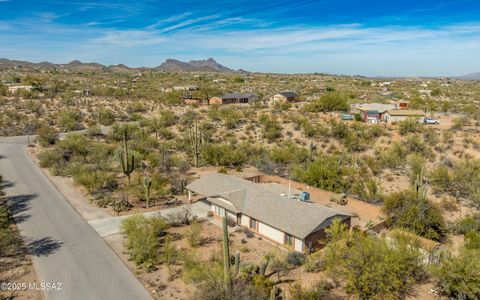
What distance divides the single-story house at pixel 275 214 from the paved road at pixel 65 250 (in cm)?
756

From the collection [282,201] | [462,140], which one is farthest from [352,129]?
[282,201]

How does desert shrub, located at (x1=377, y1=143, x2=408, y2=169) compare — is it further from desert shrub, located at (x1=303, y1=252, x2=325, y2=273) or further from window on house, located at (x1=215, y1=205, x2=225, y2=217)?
desert shrub, located at (x1=303, y1=252, x2=325, y2=273)

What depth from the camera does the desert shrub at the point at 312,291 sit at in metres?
14.2

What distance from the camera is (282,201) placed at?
2128 centimetres

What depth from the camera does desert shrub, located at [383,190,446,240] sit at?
21047 millimetres

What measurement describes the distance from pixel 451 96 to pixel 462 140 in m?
54.3

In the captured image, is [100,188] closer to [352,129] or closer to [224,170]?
[224,170]

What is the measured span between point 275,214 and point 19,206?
17771 mm

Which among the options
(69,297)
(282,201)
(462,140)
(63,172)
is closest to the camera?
(69,297)

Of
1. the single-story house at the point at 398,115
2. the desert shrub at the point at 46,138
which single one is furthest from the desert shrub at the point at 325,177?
the desert shrub at the point at 46,138

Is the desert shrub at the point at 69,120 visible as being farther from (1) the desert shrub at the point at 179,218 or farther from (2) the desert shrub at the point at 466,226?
(2) the desert shrub at the point at 466,226

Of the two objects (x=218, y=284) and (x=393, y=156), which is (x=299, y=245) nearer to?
(x=218, y=284)

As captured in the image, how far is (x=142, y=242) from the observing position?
57.8 feet

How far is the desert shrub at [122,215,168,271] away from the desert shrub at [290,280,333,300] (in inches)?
270
